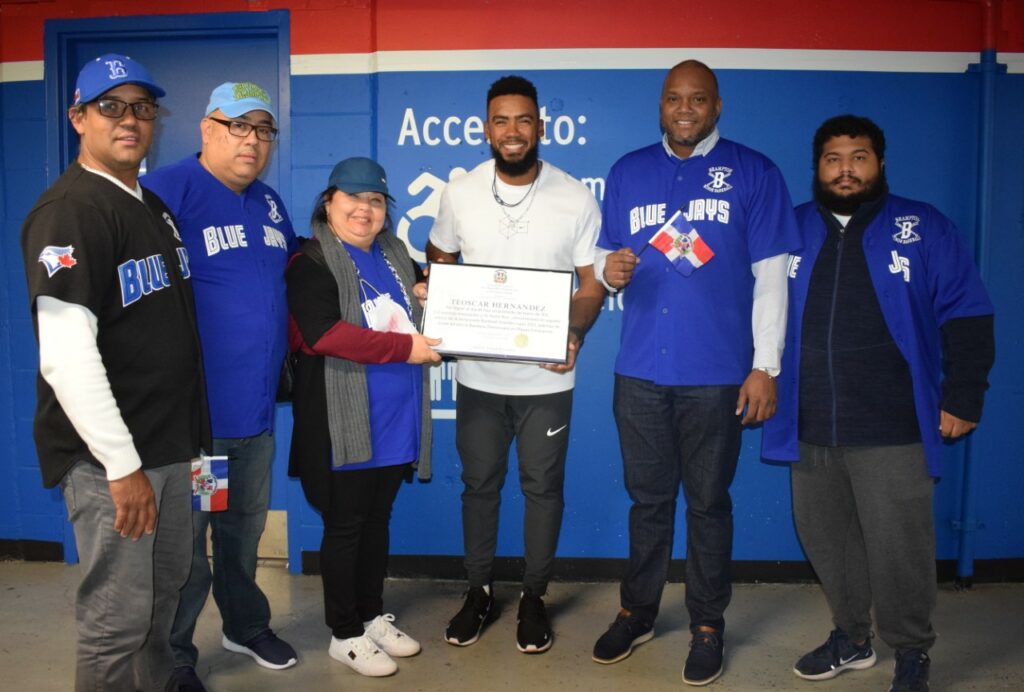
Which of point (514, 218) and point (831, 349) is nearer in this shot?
point (831, 349)

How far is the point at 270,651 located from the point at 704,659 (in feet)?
5.23

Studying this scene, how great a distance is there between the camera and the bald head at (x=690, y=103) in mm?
2775

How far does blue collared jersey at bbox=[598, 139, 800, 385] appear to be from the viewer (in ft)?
9.12

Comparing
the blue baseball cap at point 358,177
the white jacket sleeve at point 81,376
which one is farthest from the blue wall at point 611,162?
the white jacket sleeve at point 81,376

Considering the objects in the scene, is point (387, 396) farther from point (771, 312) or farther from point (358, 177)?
point (771, 312)

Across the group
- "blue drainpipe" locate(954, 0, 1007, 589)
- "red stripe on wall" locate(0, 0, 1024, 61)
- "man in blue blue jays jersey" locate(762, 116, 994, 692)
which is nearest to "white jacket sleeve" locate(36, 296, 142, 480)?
"man in blue blue jays jersey" locate(762, 116, 994, 692)

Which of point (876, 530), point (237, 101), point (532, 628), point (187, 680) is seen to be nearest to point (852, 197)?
point (876, 530)

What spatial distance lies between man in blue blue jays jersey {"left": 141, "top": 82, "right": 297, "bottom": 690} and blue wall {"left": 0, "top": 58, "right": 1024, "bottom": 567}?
1.00 metres

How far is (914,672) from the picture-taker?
269 cm

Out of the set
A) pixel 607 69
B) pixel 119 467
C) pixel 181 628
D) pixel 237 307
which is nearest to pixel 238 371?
pixel 237 307

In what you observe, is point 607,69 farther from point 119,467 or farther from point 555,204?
point 119,467

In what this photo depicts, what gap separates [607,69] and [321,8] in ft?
4.40

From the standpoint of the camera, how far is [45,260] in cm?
185

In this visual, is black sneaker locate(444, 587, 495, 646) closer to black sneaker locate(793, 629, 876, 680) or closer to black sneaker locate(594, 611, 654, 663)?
black sneaker locate(594, 611, 654, 663)
